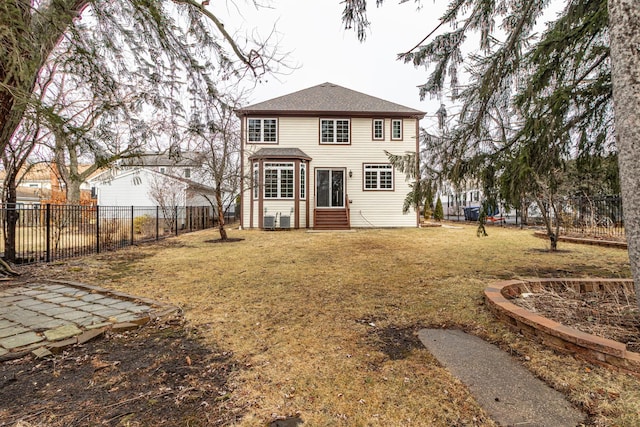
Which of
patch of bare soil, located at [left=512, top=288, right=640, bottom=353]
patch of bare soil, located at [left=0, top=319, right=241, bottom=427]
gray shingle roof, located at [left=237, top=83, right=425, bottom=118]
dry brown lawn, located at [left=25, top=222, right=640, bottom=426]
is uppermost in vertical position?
gray shingle roof, located at [left=237, top=83, right=425, bottom=118]

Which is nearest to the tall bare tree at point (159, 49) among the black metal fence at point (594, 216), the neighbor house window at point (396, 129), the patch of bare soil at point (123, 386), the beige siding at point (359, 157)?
the patch of bare soil at point (123, 386)

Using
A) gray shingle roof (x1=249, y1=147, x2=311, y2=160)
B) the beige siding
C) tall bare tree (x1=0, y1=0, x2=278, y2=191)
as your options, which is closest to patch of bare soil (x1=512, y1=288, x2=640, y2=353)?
tall bare tree (x1=0, y1=0, x2=278, y2=191)

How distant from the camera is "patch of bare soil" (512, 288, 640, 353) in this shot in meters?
2.87

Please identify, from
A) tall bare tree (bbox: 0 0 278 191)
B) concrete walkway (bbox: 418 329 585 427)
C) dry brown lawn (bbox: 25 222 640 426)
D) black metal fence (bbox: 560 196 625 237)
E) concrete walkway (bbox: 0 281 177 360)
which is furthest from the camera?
black metal fence (bbox: 560 196 625 237)

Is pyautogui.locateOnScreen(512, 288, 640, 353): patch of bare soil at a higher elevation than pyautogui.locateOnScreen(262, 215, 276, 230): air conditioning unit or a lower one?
lower

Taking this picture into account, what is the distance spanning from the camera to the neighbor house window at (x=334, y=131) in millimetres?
16984

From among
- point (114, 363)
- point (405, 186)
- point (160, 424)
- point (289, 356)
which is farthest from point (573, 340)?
point (405, 186)

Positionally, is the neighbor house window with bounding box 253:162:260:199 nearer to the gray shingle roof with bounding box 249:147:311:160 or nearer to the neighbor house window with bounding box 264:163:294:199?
the neighbor house window with bounding box 264:163:294:199

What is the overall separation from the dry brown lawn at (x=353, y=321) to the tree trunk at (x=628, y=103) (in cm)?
123

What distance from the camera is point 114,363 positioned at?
107 inches

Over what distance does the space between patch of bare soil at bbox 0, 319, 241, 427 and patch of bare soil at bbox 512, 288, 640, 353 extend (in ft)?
10.6

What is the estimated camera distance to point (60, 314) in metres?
3.82

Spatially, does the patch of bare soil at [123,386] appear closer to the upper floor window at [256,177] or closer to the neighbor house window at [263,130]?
the upper floor window at [256,177]

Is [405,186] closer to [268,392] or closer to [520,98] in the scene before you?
[520,98]
